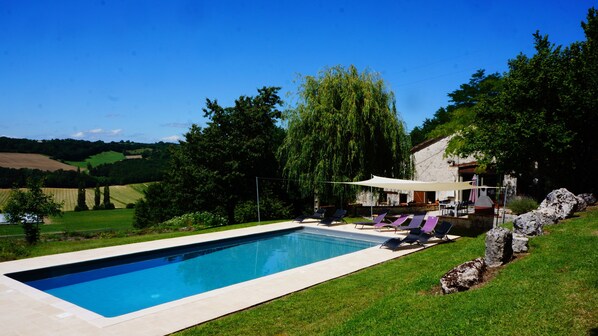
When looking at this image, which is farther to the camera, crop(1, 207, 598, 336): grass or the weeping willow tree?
the weeping willow tree

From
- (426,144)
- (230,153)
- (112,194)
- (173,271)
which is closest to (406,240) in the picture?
(173,271)

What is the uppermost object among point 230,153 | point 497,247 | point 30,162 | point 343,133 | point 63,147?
point 63,147

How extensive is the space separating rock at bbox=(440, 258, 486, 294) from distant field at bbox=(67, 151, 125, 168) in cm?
7454

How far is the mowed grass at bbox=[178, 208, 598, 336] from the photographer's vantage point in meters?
Answer: 4.94

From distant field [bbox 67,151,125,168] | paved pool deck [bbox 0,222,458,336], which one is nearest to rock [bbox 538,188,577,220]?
paved pool deck [bbox 0,222,458,336]

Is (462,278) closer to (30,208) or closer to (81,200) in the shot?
(30,208)

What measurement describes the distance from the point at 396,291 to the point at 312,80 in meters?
13.6

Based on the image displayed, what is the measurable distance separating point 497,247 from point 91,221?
49.1 m

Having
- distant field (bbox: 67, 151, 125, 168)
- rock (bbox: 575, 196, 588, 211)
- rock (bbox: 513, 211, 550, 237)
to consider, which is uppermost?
distant field (bbox: 67, 151, 125, 168)

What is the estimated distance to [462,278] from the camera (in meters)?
6.75

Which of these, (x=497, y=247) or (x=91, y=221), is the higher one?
(x=497, y=247)

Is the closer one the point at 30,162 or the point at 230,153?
the point at 230,153

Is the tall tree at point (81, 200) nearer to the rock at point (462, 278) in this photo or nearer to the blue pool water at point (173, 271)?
the blue pool water at point (173, 271)

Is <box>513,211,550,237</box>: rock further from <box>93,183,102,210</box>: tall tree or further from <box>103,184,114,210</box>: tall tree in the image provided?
<box>93,183,102,210</box>: tall tree
